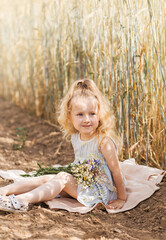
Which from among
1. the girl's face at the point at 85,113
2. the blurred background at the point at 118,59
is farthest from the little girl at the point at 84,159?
the blurred background at the point at 118,59

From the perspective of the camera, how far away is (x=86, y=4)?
98.5 inches

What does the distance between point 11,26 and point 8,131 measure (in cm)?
170

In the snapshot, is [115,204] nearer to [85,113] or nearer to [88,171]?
[88,171]

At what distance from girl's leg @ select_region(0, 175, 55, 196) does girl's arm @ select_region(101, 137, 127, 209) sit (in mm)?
327

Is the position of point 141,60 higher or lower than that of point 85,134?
higher

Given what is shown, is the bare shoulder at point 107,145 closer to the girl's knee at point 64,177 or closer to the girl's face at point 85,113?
the girl's face at point 85,113

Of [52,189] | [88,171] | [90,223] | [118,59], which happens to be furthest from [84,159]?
[118,59]

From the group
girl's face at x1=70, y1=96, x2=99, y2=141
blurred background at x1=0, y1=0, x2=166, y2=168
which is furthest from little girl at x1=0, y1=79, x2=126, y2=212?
blurred background at x1=0, y1=0, x2=166, y2=168

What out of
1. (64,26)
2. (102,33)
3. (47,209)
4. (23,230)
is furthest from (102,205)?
(64,26)

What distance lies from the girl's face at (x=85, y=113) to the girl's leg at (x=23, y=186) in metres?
0.32

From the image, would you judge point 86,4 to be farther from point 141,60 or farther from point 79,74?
point 141,60

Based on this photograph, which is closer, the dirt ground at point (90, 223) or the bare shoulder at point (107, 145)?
the dirt ground at point (90, 223)

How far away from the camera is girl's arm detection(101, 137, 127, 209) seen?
1690mm

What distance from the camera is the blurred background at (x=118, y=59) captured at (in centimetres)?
202
